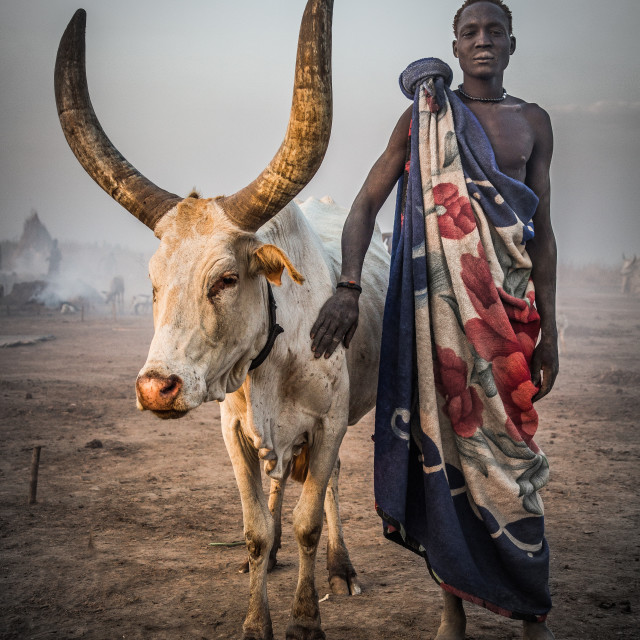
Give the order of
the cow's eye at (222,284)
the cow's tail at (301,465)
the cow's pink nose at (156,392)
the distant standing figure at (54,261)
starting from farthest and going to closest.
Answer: the distant standing figure at (54,261) < the cow's tail at (301,465) < the cow's eye at (222,284) < the cow's pink nose at (156,392)

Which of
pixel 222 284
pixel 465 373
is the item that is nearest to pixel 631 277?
pixel 465 373

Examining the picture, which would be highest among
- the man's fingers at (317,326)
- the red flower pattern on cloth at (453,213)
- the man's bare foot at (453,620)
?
the red flower pattern on cloth at (453,213)

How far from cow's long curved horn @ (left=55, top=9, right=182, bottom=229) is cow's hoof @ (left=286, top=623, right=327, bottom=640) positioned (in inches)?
77.2

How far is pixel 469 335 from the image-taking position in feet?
8.47

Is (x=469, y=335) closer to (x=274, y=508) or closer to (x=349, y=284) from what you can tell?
(x=349, y=284)

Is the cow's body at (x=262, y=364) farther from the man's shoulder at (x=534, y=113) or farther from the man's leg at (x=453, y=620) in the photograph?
the man's shoulder at (x=534, y=113)

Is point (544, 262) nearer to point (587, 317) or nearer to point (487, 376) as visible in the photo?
point (487, 376)

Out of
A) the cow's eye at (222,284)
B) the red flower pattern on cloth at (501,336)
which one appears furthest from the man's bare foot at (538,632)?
the cow's eye at (222,284)

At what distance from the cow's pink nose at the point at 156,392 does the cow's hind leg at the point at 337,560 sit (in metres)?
1.62

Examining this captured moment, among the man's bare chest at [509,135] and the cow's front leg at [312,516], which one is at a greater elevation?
the man's bare chest at [509,135]

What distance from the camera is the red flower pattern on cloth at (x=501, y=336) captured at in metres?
2.56

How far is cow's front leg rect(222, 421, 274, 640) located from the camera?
286 cm

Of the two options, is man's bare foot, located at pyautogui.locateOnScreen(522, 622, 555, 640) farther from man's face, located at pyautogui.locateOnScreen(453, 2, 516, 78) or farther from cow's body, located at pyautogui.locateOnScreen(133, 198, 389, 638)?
man's face, located at pyautogui.locateOnScreen(453, 2, 516, 78)

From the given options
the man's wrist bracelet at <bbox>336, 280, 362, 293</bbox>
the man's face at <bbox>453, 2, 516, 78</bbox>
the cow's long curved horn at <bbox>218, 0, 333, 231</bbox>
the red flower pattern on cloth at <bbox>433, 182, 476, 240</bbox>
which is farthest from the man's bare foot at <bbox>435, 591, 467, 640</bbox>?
the man's face at <bbox>453, 2, 516, 78</bbox>
